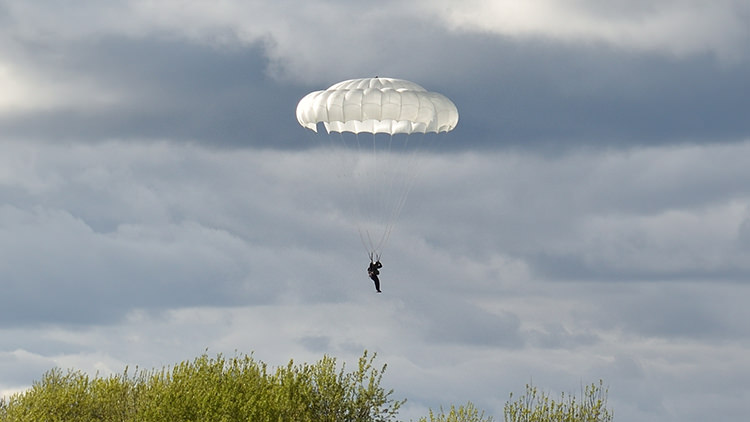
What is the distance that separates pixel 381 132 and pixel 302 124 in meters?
3.83

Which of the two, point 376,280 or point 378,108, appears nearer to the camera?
point 378,108

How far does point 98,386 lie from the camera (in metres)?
49.8

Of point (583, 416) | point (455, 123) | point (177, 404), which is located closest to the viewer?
point (177, 404)

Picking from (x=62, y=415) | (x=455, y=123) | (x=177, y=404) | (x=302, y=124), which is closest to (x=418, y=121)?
(x=455, y=123)

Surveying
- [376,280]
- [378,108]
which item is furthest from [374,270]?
[378,108]

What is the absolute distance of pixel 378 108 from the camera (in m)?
43.2

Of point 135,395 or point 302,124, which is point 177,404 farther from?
point 302,124

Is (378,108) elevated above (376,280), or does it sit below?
above

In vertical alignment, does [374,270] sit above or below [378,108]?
below

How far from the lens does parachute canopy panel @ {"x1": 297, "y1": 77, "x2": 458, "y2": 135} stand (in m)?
43.3

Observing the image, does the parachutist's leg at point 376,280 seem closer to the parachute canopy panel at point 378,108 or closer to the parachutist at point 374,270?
the parachutist at point 374,270

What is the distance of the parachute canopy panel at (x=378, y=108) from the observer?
142 ft

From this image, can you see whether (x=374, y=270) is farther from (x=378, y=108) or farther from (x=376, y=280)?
(x=378, y=108)

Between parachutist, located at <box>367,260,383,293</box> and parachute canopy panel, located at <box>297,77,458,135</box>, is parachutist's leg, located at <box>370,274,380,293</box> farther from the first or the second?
parachute canopy panel, located at <box>297,77,458,135</box>
